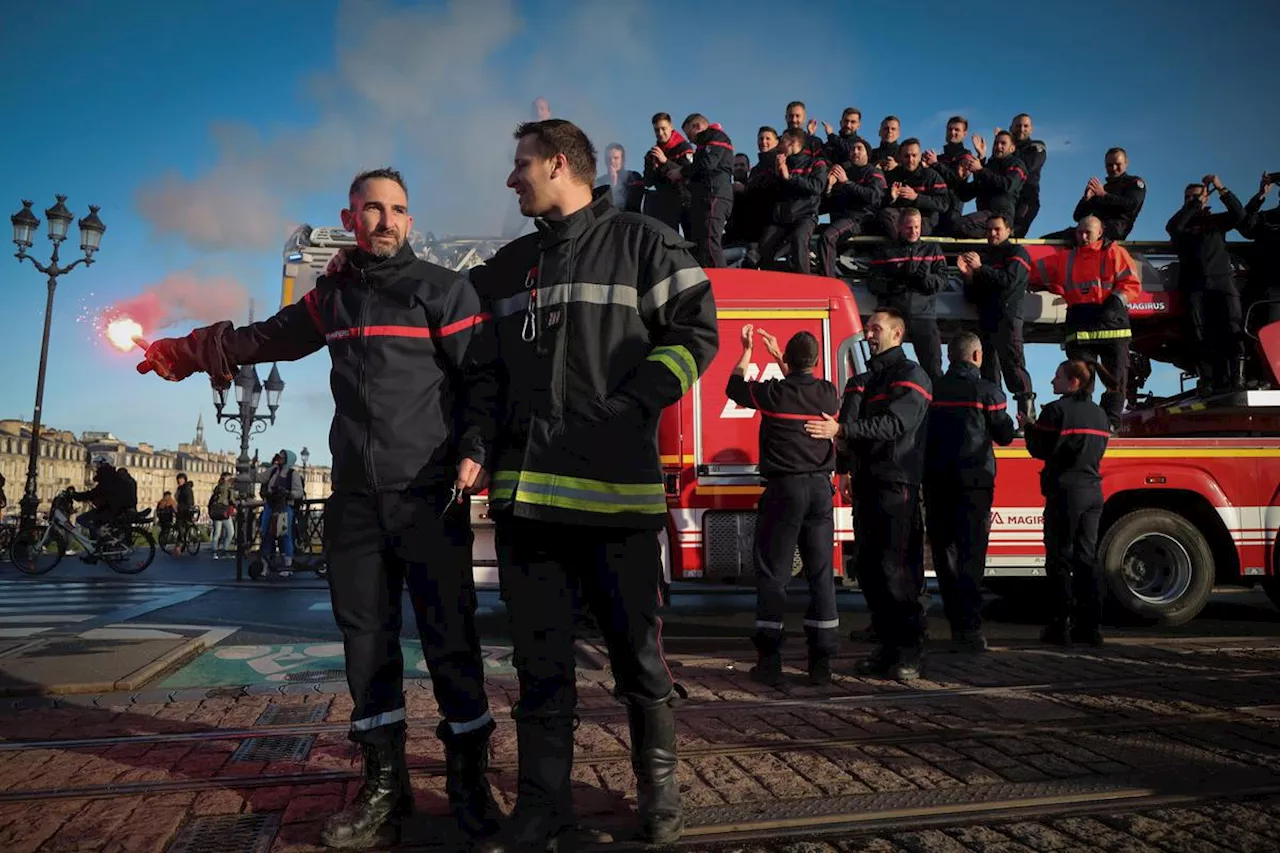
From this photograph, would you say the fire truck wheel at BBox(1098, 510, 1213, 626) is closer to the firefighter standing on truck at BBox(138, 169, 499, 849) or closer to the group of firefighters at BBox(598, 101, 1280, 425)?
the group of firefighters at BBox(598, 101, 1280, 425)

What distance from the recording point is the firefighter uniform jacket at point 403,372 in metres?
2.92

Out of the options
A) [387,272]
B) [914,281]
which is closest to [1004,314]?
[914,281]

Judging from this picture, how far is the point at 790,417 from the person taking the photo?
5148mm

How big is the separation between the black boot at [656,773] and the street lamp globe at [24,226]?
60.8 feet

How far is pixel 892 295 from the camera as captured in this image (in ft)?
28.3

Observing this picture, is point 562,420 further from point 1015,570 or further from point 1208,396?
point 1208,396

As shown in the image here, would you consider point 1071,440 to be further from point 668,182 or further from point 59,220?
point 59,220

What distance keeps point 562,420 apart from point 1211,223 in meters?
8.62

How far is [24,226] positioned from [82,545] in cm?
650

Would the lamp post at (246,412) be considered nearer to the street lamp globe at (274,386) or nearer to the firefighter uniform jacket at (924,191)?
the street lamp globe at (274,386)

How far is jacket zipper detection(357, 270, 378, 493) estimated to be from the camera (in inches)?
114

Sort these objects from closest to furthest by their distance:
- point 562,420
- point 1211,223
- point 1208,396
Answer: point 562,420
point 1208,396
point 1211,223

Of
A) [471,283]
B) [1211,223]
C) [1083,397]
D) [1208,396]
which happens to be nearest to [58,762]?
[471,283]

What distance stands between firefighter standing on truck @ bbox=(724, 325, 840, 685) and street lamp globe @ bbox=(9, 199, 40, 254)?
16926 mm
